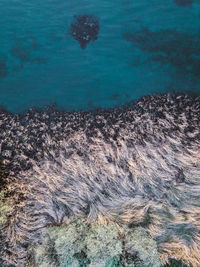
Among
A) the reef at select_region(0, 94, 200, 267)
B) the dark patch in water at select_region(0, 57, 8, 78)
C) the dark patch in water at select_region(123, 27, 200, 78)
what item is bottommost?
the reef at select_region(0, 94, 200, 267)

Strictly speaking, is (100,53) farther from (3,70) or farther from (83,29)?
(3,70)

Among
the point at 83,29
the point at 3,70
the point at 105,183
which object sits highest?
the point at 83,29

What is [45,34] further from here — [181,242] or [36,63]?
[181,242]

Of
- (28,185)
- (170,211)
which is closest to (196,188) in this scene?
(170,211)

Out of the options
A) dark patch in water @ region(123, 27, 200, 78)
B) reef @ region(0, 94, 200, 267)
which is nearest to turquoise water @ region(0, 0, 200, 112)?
dark patch in water @ region(123, 27, 200, 78)

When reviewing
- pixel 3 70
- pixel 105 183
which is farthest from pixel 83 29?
pixel 105 183

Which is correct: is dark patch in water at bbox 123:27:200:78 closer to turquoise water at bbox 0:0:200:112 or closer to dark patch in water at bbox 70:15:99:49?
turquoise water at bbox 0:0:200:112

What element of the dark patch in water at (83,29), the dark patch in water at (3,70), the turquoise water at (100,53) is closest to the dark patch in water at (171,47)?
the turquoise water at (100,53)
